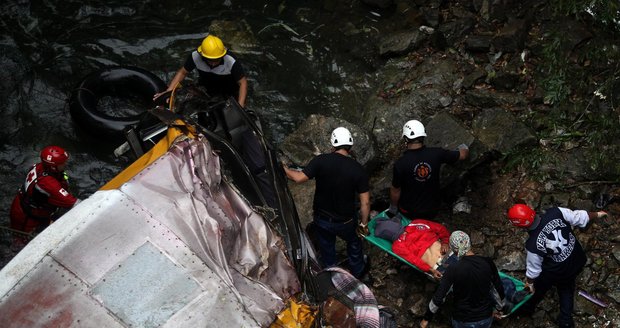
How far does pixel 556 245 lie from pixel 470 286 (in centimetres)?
89

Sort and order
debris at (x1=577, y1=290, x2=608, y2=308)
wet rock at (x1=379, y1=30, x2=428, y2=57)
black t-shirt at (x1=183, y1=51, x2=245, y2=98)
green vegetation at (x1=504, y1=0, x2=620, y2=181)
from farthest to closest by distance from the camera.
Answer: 1. wet rock at (x1=379, y1=30, x2=428, y2=57)
2. black t-shirt at (x1=183, y1=51, x2=245, y2=98)
3. green vegetation at (x1=504, y1=0, x2=620, y2=181)
4. debris at (x1=577, y1=290, x2=608, y2=308)

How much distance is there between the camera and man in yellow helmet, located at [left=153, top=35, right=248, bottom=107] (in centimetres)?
712

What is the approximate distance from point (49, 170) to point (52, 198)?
0.28 m

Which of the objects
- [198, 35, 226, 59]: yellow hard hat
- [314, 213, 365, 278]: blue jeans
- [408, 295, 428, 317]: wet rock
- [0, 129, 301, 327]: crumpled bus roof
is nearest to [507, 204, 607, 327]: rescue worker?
[408, 295, 428, 317]: wet rock

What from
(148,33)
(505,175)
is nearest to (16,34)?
(148,33)

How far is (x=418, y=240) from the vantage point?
6254mm

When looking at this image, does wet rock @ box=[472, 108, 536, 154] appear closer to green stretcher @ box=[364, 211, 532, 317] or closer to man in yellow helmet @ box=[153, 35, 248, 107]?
green stretcher @ box=[364, 211, 532, 317]

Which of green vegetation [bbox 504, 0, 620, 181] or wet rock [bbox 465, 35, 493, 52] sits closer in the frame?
green vegetation [bbox 504, 0, 620, 181]

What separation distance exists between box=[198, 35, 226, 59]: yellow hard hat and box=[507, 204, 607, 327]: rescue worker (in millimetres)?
3697

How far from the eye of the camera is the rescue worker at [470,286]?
520cm

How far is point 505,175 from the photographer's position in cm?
734

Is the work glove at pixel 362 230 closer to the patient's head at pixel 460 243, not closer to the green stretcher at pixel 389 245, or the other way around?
the green stretcher at pixel 389 245

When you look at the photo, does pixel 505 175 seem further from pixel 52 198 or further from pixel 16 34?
pixel 16 34

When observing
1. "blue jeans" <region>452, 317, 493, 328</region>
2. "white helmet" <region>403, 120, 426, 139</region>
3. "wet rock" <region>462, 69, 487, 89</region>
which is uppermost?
"white helmet" <region>403, 120, 426, 139</region>
